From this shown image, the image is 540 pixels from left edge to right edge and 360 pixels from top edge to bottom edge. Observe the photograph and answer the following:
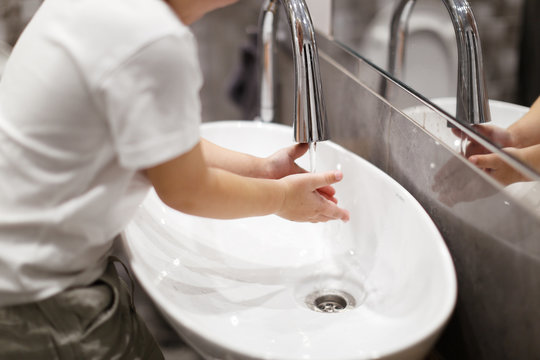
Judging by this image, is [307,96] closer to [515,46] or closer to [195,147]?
[195,147]

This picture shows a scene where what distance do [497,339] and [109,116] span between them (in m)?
0.46

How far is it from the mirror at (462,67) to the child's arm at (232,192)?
17cm

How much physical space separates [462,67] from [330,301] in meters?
0.36

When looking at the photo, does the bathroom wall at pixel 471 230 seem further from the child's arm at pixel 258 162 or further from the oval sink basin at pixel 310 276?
the child's arm at pixel 258 162

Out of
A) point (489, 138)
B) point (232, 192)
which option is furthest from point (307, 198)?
point (489, 138)

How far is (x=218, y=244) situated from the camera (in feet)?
2.72

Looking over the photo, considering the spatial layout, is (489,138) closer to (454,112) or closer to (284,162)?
(454,112)

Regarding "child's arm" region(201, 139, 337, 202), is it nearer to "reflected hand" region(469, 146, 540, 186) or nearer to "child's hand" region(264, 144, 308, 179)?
"child's hand" region(264, 144, 308, 179)

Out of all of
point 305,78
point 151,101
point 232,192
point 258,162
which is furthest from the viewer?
point 258,162

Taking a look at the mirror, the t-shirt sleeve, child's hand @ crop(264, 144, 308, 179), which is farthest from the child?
the mirror

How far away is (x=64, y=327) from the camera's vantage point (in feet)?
1.99

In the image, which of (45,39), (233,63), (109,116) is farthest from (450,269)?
(233,63)

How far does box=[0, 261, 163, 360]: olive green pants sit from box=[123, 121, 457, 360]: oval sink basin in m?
0.06

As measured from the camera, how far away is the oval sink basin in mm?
535
